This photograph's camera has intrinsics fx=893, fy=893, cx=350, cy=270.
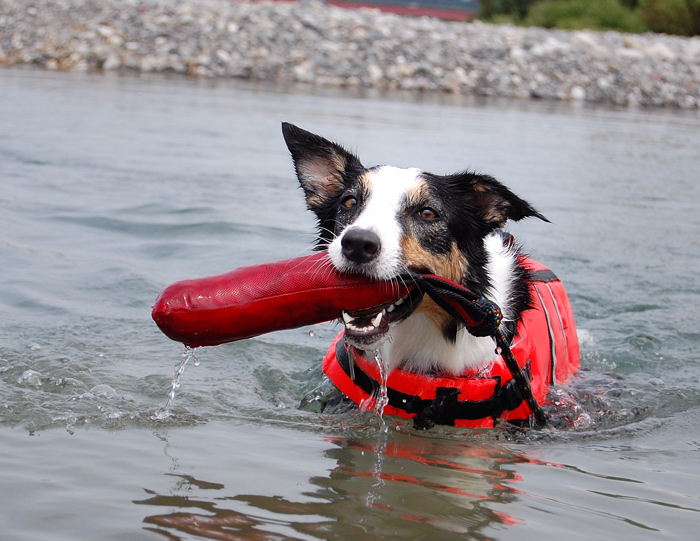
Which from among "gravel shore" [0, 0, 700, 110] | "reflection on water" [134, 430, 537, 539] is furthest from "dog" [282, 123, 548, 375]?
"gravel shore" [0, 0, 700, 110]

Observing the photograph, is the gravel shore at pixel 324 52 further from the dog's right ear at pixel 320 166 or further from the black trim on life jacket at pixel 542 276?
the dog's right ear at pixel 320 166

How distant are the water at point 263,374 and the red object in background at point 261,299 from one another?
0.53 meters

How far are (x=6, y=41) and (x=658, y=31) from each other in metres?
28.4

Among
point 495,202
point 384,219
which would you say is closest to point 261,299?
point 384,219

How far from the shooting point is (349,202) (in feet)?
13.6

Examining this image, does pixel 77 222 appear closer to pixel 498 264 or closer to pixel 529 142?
pixel 498 264

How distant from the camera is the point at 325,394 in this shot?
475 centimetres

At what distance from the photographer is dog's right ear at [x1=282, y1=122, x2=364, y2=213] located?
4.45 meters

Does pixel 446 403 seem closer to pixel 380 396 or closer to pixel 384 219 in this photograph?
pixel 380 396

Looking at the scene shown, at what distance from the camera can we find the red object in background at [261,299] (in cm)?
352

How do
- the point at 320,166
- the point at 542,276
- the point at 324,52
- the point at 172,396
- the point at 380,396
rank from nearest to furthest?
the point at 172,396 → the point at 380,396 → the point at 320,166 → the point at 542,276 → the point at 324,52

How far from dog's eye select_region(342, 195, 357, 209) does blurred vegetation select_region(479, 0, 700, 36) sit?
36021mm

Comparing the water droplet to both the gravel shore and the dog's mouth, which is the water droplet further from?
the gravel shore

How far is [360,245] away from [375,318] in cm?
42
